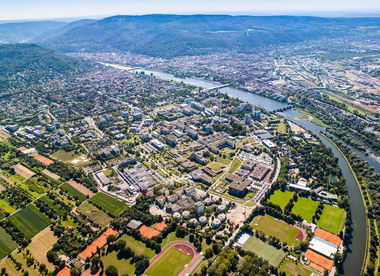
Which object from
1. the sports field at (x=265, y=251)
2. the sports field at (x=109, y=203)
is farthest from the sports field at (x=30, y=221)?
the sports field at (x=265, y=251)

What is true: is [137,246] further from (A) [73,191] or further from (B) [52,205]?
(A) [73,191]

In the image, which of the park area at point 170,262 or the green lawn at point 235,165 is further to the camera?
the green lawn at point 235,165

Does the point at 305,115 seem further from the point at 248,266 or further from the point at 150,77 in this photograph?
the point at 150,77

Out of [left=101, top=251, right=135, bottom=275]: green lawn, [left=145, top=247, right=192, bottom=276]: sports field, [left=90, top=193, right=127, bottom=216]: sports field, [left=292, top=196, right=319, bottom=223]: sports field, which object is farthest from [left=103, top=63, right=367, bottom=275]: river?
[left=90, top=193, right=127, bottom=216]: sports field

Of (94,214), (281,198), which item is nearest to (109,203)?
(94,214)

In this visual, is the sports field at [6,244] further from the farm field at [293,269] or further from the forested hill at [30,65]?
the forested hill at [30,65]

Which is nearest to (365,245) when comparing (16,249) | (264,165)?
(264,165)

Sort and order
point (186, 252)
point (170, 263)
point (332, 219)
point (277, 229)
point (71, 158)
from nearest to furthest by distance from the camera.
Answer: point (170, 263), point (186, 252), point (277, 229), point (332, 219), point (71, 158)
